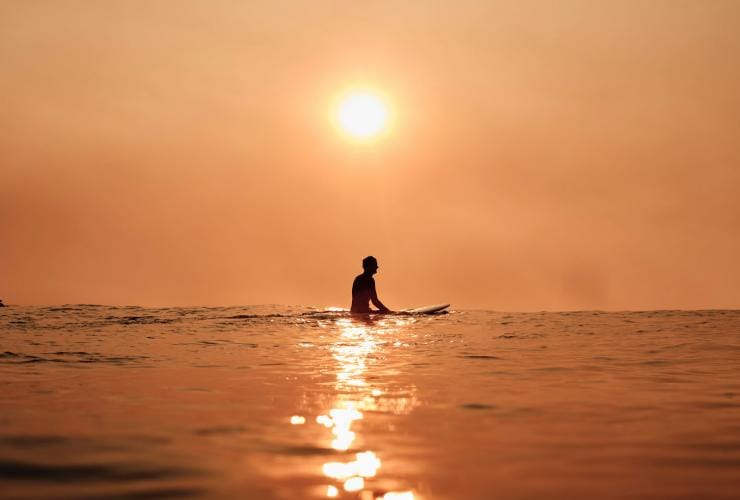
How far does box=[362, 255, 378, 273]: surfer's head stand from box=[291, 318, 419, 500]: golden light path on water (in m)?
8.04

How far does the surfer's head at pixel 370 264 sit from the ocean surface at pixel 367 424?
9.38m

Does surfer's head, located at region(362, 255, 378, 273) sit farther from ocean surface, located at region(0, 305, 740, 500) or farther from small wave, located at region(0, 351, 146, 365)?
small wave, located at region(0, 351, 146, 365)

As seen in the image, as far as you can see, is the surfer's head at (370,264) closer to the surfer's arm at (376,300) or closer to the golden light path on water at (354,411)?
the surfer's arm at (376,300)

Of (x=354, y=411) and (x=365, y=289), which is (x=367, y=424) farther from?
(x=365, y=289)

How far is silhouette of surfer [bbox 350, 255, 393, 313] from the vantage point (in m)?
18.2

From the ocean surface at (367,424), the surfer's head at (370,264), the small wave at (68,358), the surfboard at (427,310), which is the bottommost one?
the ocean surface at (367,424)

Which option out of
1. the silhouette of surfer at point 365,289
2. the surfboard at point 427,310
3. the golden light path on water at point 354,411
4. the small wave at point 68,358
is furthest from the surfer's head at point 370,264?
the small wave at point 68,358

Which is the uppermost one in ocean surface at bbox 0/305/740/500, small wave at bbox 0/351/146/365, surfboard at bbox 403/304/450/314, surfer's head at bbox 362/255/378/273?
surfer's head at bbox 362/255/378/273

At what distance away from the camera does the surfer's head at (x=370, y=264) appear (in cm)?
1817

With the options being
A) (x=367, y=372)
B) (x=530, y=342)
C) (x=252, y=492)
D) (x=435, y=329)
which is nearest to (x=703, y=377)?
(x=367, y=372)

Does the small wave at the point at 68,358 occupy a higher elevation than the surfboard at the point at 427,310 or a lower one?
lower

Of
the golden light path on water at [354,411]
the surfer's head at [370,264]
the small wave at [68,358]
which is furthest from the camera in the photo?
the surfer's head at [370,264]

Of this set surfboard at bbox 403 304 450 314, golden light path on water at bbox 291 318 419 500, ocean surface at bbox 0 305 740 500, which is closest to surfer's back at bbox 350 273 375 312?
surfboard at bbox 403 304 450 314

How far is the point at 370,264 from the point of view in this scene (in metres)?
18.2
